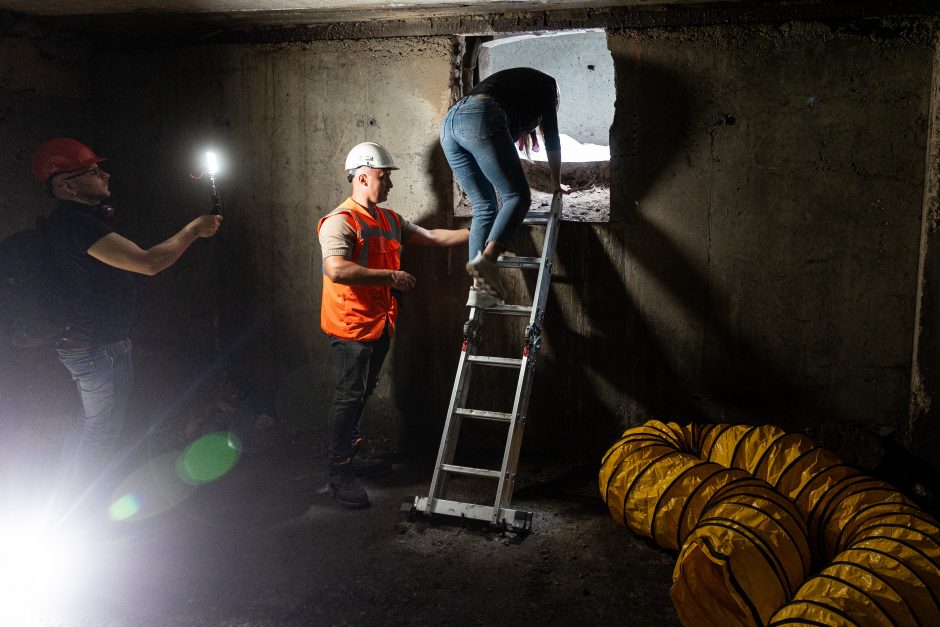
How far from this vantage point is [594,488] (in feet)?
13.7

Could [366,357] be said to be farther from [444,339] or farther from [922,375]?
[922,375]

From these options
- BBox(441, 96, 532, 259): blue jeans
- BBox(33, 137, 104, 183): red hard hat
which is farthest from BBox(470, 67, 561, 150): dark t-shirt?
BBox(33, 137, 104, 183): red hard hat

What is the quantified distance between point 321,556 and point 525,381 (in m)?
1.44

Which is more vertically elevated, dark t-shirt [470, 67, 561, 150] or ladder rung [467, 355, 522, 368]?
dark t-shirt [470, 67, 561, 150]

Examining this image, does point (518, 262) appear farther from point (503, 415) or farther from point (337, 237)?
point (337, 237)

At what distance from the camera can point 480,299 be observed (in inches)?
155

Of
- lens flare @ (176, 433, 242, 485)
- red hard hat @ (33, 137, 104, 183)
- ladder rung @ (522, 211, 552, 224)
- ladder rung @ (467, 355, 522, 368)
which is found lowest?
lens flare @ (176, 433, 242, 485)

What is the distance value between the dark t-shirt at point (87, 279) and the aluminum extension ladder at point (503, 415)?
1863 millimetres

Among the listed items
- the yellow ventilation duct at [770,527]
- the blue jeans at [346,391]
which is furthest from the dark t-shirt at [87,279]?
the yellow ventilation duct at [770,527]

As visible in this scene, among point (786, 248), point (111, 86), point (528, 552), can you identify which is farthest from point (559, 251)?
point (111, 86)

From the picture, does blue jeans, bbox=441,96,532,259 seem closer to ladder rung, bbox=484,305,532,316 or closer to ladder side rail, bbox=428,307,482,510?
ladder rung, bbox=484,305,532,316

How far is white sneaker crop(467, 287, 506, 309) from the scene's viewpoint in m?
3.91

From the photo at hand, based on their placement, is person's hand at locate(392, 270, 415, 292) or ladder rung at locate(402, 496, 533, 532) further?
person's hand at locate(392, 270, 415, 292)

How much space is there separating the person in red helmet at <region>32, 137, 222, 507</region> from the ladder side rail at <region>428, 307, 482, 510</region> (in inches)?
61.9
